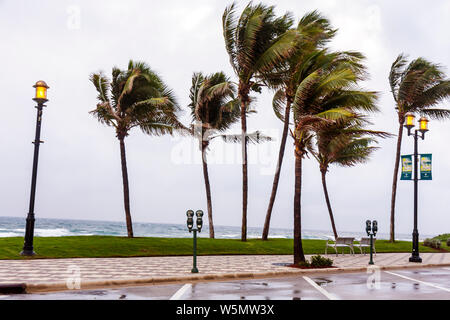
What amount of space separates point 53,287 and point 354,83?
1019 centimetres

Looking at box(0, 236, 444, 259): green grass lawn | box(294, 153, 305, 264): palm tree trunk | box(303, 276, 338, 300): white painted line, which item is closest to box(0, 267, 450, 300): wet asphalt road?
box(303, 276, 338, 300): white painted line

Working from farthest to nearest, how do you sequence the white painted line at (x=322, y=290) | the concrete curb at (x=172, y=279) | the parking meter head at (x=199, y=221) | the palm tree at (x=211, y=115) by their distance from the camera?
1. the palm tree at (x=211, y=115)
2. the parking meter head at (x=199, y=221)
3. the concrete curb at (x=172, y=279)
4. the white painted line at (x=322, y=290)

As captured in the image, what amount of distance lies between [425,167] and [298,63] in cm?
689

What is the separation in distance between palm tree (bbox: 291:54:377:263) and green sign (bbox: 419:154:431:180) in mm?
5283

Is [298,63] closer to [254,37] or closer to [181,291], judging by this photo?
[254,37]

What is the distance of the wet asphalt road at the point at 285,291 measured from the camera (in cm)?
865

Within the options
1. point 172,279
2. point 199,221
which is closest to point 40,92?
point 199,221

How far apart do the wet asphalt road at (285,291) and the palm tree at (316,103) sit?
3.33 m

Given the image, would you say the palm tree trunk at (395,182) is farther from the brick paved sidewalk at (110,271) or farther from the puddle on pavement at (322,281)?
the puddle on pavement at (322,281)

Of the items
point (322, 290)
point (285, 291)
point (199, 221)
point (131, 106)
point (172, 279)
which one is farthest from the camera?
point (131, 106)

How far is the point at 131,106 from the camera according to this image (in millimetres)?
25328

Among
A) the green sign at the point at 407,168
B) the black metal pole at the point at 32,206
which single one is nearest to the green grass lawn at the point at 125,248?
the black metal pole at the point at 32,206
